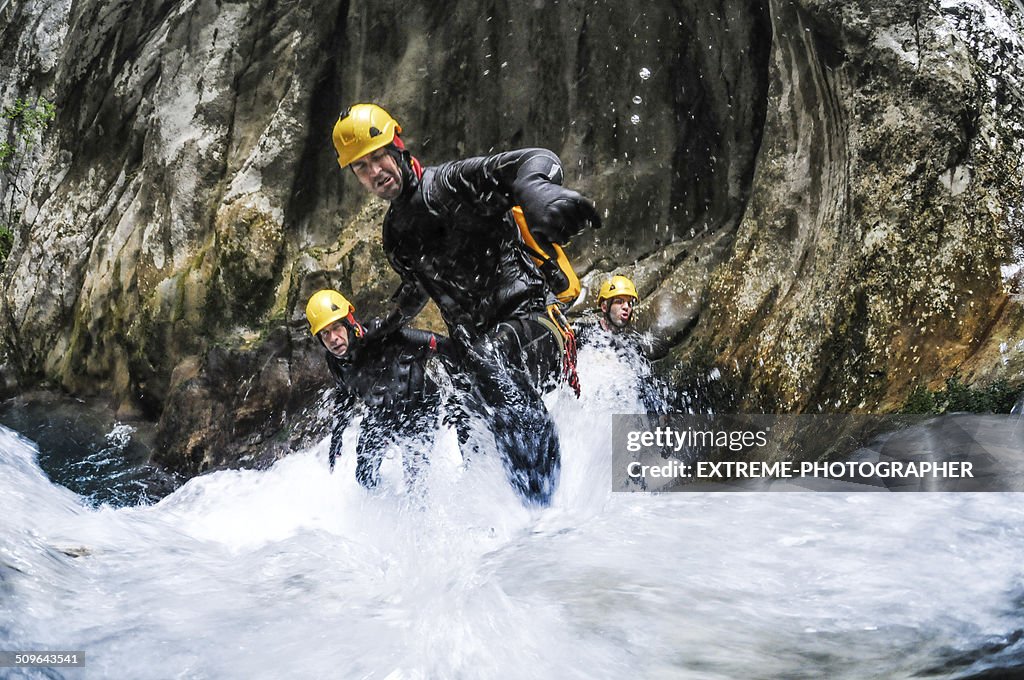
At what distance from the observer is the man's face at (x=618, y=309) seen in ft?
21.9

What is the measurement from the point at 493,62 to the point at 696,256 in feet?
8.19

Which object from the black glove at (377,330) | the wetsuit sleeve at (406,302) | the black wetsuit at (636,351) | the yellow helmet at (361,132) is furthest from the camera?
the black wetsuit at (636,351)

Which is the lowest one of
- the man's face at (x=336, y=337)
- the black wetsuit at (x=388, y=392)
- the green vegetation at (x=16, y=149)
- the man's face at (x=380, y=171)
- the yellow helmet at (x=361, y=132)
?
the black wetsuit at (x=388, y=392)

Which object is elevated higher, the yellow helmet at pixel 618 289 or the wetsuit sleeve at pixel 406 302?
the yellow helmet at pixel 618 289

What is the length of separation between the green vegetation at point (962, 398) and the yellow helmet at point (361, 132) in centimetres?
275

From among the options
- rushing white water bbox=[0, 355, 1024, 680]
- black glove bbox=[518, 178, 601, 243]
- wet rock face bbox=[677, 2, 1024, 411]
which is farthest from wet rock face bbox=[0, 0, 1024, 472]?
black glove bbox=[518, 178, 601, 243]

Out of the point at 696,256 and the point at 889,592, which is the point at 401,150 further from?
the point at 696,256

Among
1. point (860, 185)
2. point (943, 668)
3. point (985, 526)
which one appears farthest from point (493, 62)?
point (943, 668)

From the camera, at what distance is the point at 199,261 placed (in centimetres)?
884

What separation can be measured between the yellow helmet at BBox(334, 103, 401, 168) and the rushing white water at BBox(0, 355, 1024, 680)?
5.36ft

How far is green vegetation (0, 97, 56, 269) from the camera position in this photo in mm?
10891

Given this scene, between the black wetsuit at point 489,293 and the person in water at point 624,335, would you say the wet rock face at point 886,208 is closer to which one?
the person in water at point 624,335

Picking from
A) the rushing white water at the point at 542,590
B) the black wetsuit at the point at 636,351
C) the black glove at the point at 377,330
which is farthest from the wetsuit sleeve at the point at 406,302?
the black wetsuit at the point at 636,351

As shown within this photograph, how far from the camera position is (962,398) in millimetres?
4559
